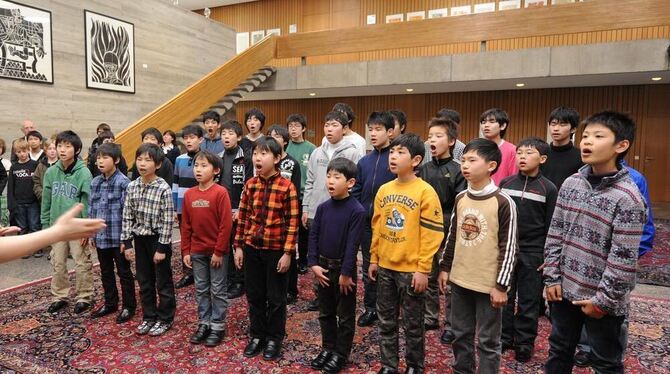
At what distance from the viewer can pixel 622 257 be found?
1725 mm

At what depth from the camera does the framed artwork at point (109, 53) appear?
8.65m

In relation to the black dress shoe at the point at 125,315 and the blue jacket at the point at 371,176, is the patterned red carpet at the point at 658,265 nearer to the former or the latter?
the blue jacket at the point at 371,176

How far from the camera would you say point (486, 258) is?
2152 mm

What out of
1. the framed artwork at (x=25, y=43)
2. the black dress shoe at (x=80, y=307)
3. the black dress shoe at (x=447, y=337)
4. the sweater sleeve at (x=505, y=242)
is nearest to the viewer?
the sweater sleeve at (x=505, y=242)

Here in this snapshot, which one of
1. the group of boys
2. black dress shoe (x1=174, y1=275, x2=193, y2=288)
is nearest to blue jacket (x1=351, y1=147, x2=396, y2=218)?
the group of boys

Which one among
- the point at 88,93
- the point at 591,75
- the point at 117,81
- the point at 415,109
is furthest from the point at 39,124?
the point at 591,75

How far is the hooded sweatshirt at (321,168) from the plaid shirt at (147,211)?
3.69 ft

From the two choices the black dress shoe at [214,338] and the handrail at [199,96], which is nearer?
the black dress shoe at [214,338]

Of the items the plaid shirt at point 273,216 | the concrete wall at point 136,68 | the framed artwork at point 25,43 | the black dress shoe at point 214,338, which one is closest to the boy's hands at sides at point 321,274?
the plaid shirt at point 273,216

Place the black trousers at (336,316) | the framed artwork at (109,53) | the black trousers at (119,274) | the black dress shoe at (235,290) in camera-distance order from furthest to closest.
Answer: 1. the framed artwork at (109,53)
2. the black dress shoe at (235,290)
3. the black trousers at (119,274)
4. the black trousers at (336,316)

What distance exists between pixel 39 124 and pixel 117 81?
6.46 ft

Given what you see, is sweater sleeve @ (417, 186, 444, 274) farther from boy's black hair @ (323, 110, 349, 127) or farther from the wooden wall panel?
the wooden wall panel

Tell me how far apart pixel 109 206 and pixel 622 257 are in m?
3.30

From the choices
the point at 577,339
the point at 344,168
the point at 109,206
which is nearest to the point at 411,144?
the point at 344,168
